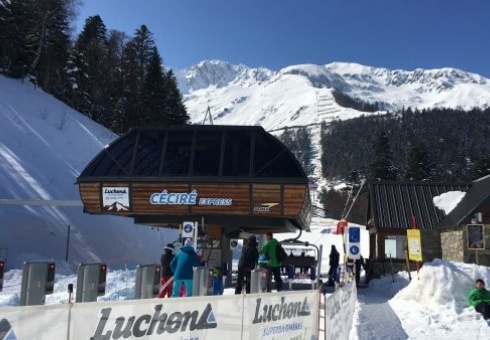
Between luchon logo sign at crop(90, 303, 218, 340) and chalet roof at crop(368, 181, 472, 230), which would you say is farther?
chalet roof at crop(368, 181, 472, 230)

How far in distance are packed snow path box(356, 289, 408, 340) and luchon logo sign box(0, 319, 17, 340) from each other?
A: 23.8 feet

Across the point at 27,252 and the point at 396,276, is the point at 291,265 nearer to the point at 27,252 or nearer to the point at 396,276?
the point at 396,276

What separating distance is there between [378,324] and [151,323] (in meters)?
7.97

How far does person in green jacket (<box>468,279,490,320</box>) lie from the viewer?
11.4 metres

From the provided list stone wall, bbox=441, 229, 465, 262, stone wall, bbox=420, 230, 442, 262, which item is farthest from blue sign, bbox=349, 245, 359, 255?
stone wall, bbox=420, 230, 442, 262

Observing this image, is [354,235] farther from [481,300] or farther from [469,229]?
[469,229]

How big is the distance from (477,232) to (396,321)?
7.35m

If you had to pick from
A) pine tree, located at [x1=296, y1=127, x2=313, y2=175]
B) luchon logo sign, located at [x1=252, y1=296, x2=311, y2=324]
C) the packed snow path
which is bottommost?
the packed snow path

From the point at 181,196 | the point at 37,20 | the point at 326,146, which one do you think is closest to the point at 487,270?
the point at 181,196

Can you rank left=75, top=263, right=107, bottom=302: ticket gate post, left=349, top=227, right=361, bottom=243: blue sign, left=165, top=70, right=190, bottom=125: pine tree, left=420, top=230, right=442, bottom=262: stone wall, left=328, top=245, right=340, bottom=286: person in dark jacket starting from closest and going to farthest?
1. left=75, top=263, right=107, bottom=302: ticket gate post
2. left=349, top=227, right=361, bottom=243: blue sign
3. left=328, top=245, right=340, bottom=286: person in dark jacket
4. left=420, top=230, right=442, bottom=262: stone wall
5. left=165, top=70, right=190, bottom=125: pine tree

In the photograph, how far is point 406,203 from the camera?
89.4ft

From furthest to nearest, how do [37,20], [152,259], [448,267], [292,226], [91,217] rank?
[37,20], [152,259], [91,217], [292,226], [448,267]

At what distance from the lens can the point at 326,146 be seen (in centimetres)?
16450

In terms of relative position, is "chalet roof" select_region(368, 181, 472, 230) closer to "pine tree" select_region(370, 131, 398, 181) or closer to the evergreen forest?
the evergreen forest
